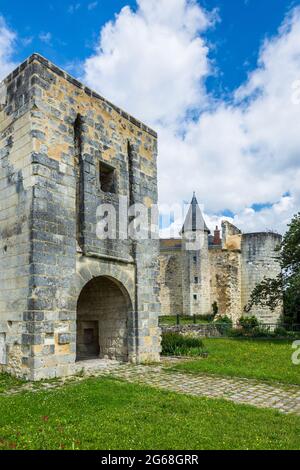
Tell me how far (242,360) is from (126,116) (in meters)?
7.45

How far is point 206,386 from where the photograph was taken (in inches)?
293

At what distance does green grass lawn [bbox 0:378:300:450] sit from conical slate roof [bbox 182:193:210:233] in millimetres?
25944

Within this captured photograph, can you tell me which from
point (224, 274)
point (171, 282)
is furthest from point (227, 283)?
point (171, 282)

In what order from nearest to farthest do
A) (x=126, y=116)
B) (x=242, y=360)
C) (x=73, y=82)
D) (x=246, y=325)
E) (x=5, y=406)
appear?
1. (x=5, y=406)
2. (x=73, y=82)
3. (x=242, y=360)
4. (x=126, y=116)
5. (x=246, y=325)

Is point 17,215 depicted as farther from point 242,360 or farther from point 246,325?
point 246,325

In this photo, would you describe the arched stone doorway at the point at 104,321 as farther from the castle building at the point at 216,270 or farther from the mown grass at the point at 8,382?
the castle building at the point at 216,270

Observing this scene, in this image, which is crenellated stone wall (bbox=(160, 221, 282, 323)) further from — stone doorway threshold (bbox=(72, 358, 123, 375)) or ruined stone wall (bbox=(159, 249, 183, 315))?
stone doorway threshold (bbox=(72, 358, 123, 375))

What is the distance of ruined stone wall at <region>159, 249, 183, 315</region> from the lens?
3222cm

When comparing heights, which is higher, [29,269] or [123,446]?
[29,269]

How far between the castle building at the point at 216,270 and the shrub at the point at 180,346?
1653cm

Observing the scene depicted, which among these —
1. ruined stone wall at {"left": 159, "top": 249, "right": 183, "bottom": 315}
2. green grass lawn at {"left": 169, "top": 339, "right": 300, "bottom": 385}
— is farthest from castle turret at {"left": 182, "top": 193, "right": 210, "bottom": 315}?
green grass lawn at {"left": 169, "top": 339, "right": 300, "bottom": 385}

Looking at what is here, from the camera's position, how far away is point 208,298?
1217 inches
